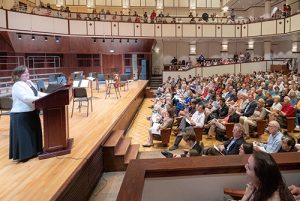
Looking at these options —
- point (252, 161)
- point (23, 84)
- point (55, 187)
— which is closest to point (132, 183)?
point (252, 161)

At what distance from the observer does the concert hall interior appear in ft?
6.57

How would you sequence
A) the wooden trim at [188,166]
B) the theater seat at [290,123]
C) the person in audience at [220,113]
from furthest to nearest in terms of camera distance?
the person in audience at [220,113] < the theater seat at [290,123] < the wooden trim at [188,166]

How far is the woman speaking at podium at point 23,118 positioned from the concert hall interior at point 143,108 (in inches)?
0.6

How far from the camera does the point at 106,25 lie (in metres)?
17.5

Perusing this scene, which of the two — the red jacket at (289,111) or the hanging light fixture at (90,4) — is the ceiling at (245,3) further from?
the red jacket at (289,111)

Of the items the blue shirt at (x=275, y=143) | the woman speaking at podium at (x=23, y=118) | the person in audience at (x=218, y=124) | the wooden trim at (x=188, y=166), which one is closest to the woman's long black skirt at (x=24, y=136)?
the woman speaking at podium at (x=23, y=118)

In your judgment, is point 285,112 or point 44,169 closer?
point 44,169

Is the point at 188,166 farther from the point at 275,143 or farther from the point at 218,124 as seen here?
the point at 218,124

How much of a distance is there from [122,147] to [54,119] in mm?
2154

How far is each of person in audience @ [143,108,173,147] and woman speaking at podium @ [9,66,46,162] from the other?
135 inches

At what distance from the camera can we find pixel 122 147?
6.07 metres

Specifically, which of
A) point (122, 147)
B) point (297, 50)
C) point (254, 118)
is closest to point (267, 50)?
point (297, 50)

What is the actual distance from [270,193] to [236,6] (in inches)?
904

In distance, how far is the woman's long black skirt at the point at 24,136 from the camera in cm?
392
